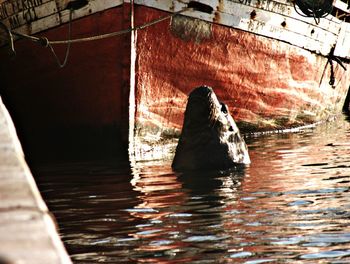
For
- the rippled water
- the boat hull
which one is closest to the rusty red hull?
the boat hull

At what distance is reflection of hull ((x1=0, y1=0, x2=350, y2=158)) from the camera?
A: 1081 cm

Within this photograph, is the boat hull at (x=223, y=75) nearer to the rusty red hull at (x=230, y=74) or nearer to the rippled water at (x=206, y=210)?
the rusty red hull at (x=230, y=74)

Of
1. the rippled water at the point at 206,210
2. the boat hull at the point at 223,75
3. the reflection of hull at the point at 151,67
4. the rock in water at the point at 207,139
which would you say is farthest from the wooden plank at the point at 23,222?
the boat hull at the point at 223,75

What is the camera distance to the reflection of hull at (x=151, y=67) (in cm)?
1081

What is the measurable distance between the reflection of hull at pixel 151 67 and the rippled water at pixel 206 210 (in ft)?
3.54

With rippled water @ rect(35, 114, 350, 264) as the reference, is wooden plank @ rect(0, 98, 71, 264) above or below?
above

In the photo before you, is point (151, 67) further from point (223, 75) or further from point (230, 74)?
point (230, 74)

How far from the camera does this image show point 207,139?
909 cm

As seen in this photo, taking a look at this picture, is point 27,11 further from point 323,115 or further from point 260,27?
point 323,115

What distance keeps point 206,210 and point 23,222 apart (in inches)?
173

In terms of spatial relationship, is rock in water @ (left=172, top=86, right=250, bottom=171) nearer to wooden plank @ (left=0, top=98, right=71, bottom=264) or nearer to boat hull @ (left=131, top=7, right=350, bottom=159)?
boat hull @ (left=131, top=7, right=350, bottom=159)

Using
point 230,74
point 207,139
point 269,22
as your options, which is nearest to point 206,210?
point 207,139

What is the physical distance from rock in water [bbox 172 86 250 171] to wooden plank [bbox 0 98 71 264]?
6451 mm

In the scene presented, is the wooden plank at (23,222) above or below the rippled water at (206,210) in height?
above
